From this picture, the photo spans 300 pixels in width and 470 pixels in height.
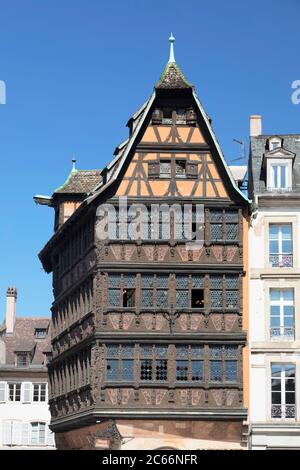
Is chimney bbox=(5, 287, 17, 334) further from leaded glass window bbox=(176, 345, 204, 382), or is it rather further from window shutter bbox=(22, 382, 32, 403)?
leaded glass window bbox=(176, 345, 204, 382)

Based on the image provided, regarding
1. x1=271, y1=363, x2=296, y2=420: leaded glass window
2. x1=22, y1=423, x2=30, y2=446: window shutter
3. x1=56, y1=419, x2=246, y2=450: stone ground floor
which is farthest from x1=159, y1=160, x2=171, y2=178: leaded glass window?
x1=22, y1=423, x2=30, y2=446: window shutter

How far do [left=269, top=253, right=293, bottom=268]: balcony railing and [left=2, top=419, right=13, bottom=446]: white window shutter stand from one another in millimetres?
28011

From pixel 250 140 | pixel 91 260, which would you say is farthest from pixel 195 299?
pixel 250 140

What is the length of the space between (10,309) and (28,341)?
3.35 metres

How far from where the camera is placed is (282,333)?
120 ft

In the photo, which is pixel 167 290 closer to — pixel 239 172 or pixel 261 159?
pixel 261 159

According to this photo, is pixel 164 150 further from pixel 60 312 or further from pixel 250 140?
pixel 60 312

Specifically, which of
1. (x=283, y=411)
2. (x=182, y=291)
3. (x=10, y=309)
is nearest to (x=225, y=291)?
(x=182, y=291)

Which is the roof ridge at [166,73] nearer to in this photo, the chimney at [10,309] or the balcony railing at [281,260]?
the balcony railing at [281,260]

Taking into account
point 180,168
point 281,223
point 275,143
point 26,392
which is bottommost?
point 26,392

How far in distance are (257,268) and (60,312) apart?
1043cm

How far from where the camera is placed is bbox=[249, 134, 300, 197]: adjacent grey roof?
38.0m

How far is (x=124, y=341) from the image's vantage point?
35250mm

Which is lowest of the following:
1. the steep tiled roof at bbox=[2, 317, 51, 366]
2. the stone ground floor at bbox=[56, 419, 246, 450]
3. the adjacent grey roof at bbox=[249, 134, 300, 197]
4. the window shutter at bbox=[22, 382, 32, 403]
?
the stone ground floor at bbox=[56, 419, 246, 450]
